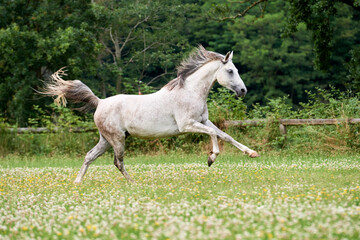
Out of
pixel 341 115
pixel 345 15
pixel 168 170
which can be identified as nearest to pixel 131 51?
pixel 345 15

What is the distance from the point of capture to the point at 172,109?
10695 mm

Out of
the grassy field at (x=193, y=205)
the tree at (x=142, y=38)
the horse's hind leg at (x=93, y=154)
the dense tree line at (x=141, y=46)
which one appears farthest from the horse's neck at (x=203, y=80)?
the tree at (x=142, y=38)

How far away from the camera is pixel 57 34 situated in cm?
3247

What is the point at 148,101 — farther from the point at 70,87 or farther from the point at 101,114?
the point at 70,87

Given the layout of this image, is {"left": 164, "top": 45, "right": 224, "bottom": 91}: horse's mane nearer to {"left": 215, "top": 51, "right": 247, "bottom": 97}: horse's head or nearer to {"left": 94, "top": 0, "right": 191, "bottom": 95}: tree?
{"left": 215, "top": 51, "right": 247, "bottom": 97}: horse's head

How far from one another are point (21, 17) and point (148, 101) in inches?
1040

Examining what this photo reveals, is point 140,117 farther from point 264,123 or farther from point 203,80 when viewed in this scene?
point 264,123

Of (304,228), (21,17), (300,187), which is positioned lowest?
(300,187)

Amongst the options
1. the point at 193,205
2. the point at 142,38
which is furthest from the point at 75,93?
the point at 142,38

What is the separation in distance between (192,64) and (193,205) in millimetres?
4722

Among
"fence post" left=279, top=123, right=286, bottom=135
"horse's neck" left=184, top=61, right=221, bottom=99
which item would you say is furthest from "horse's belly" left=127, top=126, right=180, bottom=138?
"fence post" left=279, top=123, right=286, bottom=135

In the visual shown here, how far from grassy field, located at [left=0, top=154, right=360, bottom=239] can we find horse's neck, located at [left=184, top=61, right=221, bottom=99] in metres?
1.79

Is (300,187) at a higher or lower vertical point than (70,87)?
lower

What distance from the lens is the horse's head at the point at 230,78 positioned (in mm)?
10656
